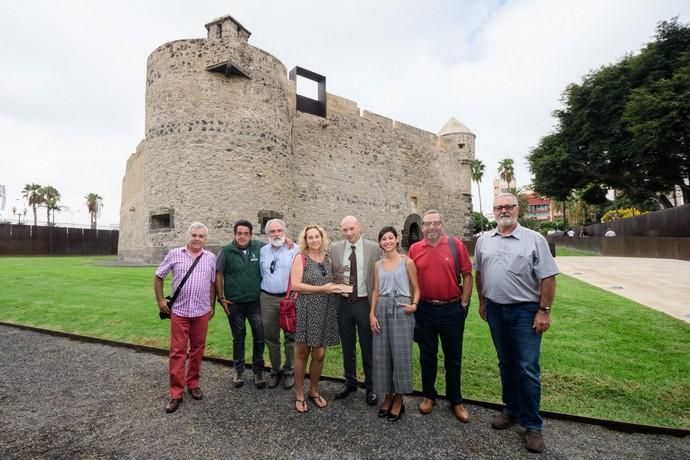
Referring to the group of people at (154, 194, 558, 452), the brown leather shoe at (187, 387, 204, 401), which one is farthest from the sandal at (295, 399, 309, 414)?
the brown leather shoe at (187, 387, 204, 401)

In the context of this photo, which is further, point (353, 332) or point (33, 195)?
point (33, 195)

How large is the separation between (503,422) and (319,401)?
5.23 feet

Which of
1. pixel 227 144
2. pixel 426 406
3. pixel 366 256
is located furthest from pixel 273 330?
pixel 227 144

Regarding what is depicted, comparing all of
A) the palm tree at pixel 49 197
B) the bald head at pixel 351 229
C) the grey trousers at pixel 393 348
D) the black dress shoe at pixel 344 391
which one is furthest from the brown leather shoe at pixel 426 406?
the palm tree at pixel 49 197

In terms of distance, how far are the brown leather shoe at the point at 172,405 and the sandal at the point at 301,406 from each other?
1090 mm

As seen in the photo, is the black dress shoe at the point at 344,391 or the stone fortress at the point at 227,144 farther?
the stone fortress at the point at 227,144

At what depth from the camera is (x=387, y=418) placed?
330 centimetres

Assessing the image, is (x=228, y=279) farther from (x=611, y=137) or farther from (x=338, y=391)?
(x=611, y=137)

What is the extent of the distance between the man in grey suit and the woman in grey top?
0.12m

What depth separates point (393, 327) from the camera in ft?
11.1

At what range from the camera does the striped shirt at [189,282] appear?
3766mm

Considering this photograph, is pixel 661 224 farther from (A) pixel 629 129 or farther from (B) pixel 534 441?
(B) pixel 534 441

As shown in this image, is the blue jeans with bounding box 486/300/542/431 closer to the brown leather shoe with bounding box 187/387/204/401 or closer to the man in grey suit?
the man in grey suit

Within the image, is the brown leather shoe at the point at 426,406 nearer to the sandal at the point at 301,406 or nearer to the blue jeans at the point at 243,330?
the sandal at the point at 301,406
